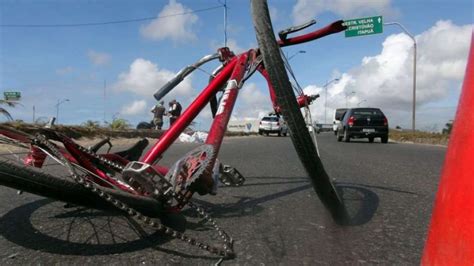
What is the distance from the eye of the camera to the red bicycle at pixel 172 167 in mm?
2018

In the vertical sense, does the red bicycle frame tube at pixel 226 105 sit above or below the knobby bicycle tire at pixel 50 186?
above

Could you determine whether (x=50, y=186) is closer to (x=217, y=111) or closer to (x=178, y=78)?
(x=217, y=111)

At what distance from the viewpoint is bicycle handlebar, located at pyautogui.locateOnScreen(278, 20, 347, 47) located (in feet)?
10.2

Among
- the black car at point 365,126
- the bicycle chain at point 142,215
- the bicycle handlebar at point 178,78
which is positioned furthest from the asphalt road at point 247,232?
the black car at point 365,126

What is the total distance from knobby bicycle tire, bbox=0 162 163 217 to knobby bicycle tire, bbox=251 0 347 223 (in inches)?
36.2

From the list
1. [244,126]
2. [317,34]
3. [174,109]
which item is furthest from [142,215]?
[244,126]

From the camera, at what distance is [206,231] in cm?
279

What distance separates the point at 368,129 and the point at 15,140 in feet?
64.0

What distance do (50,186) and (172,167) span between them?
0.76m

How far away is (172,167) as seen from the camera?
2.57 meters

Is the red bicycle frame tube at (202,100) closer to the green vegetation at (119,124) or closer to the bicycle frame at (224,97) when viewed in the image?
the bicycle frame at (224,97)

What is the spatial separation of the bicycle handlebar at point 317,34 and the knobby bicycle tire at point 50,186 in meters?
1.71

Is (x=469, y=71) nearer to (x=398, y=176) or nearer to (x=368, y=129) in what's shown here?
(x=398, y=176)

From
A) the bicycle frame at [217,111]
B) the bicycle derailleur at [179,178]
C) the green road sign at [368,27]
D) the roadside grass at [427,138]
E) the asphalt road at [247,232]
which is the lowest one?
the asphalt road at [247,232]
